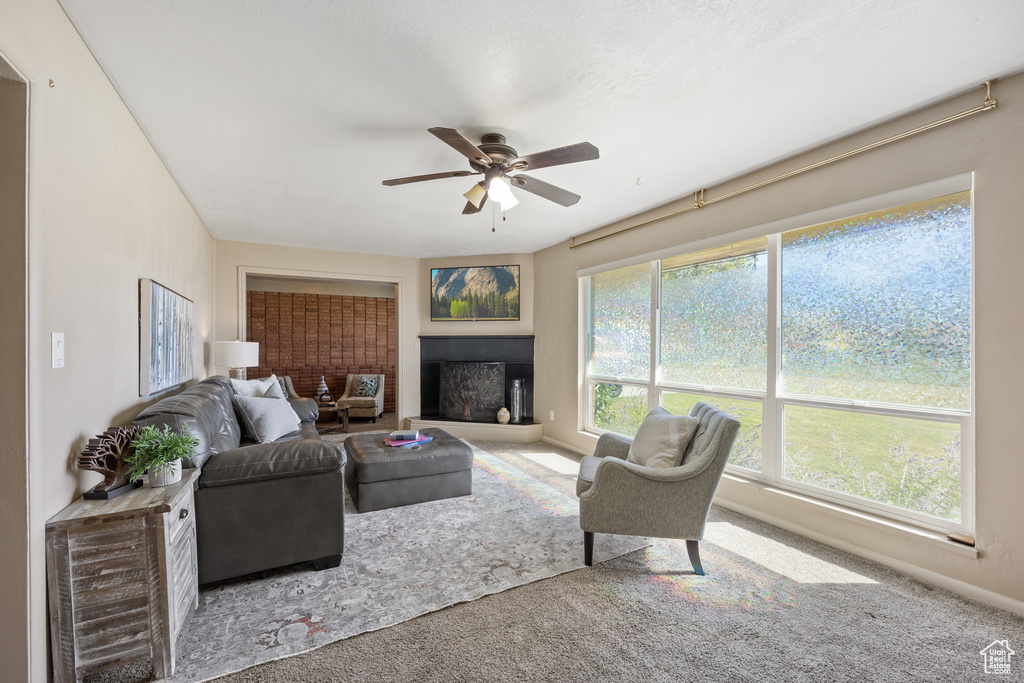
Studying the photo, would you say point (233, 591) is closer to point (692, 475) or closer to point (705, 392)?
point (692, 475)

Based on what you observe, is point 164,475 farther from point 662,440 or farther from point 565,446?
point 565,446

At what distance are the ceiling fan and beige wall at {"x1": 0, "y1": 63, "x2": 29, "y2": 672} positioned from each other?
4.50 ft

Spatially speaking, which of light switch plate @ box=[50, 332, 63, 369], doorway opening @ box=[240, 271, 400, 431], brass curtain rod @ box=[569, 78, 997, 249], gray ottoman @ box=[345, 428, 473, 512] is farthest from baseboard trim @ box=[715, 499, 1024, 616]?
doorway opening @ box=[240, 271, 400, 431]

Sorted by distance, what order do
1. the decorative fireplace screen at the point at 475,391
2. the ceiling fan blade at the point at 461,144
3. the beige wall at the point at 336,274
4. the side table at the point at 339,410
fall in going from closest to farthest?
the ceiling fan blade at the point at 461,144 → the beige wall at the point at 336,274 → the decorative fireplace screen at the point at 475,391 → the side table at the point at 339,410

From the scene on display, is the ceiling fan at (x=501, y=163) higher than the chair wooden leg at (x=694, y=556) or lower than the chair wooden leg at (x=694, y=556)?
higher

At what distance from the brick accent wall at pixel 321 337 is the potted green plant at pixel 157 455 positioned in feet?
19.9

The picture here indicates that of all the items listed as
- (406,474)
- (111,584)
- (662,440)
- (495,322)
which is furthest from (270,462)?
(495,322)

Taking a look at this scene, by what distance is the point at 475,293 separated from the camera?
6.07 m

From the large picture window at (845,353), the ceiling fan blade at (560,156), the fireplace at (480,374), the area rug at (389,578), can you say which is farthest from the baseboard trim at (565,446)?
the ceiling fan blade at (560,156)

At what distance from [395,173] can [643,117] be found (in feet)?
5.64

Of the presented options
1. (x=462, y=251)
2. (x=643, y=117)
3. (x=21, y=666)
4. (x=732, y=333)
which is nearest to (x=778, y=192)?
(x=732, y=333)

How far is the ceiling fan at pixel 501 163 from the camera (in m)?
2.17

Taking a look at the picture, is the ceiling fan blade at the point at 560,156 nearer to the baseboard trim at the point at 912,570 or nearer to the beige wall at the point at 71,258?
the beige wall at the point at 71,258

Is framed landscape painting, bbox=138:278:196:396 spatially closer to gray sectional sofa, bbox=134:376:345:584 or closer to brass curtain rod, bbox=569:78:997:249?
gray sectional sofa, bbox=134:376:345:584
